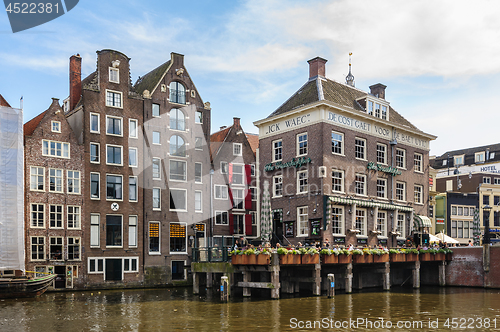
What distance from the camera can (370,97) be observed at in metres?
46.0

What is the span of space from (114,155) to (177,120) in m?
6.91

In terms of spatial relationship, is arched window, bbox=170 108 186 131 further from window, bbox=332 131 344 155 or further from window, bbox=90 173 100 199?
window, bbox=332 131 344 155

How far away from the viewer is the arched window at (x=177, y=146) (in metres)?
47.5

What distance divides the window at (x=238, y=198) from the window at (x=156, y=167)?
26.5ft

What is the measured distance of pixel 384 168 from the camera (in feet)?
151

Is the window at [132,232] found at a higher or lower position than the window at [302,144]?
lower

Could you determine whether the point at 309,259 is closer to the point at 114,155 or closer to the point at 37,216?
the point at 114,155

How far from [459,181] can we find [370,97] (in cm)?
3199

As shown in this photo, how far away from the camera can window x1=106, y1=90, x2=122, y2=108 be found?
44.5m

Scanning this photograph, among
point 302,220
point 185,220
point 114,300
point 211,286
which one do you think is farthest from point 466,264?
point 114,300

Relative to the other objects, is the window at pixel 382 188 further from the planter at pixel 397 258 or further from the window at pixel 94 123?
the window at pixel 94 123

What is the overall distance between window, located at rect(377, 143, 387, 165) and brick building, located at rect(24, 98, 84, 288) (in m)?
25.1

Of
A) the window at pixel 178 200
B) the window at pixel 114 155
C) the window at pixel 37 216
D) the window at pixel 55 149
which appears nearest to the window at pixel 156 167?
the window at pixel 178 200

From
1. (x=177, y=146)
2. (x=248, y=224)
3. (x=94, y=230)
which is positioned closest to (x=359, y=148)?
(x=248, y=224)
